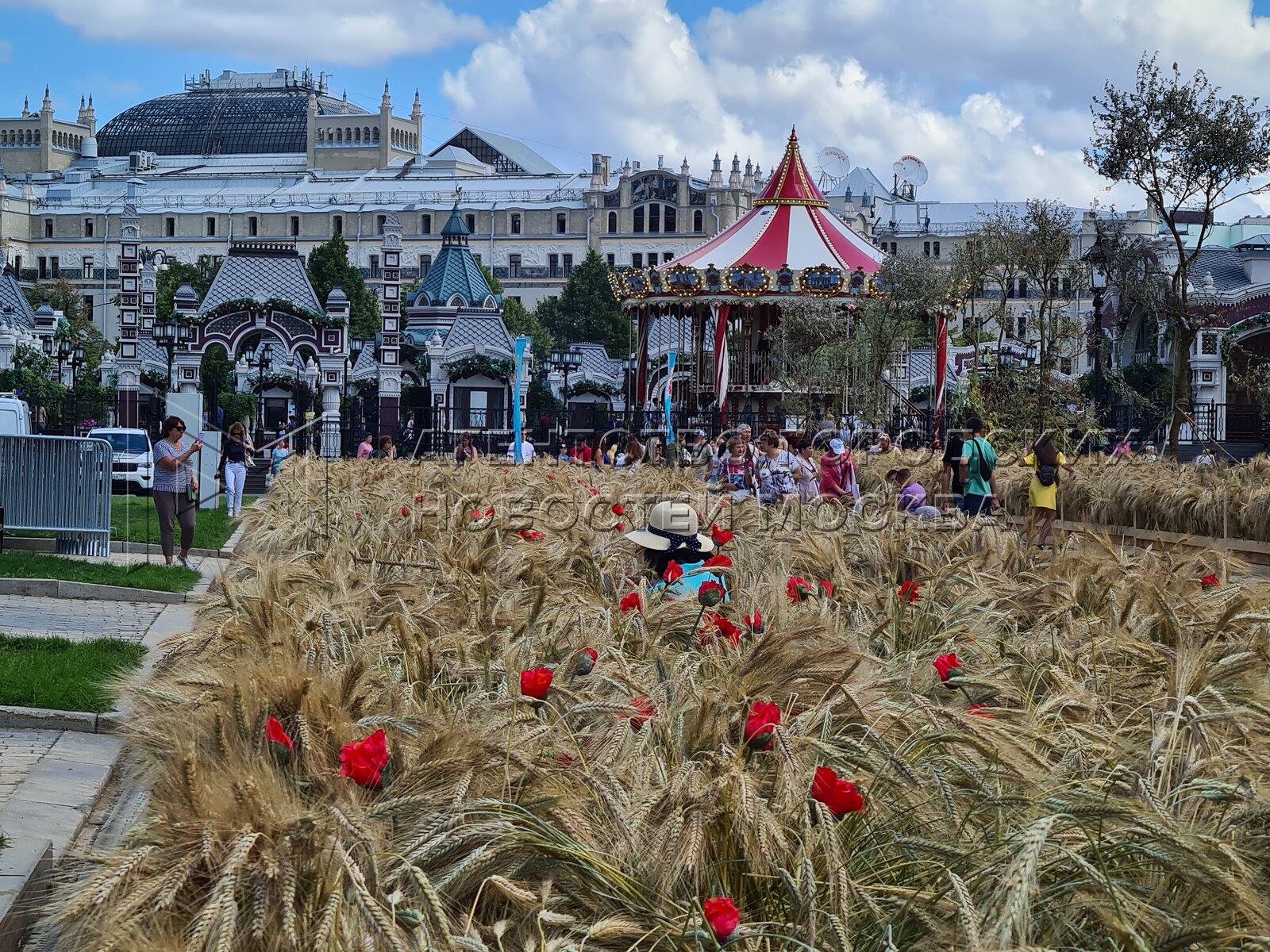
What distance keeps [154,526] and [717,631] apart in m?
16.2

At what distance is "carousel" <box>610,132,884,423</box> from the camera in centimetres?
3488

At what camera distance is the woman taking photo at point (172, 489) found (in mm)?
15727

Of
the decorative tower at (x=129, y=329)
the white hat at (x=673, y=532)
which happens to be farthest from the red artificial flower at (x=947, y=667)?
the decorative tower at (x=129, y=329)

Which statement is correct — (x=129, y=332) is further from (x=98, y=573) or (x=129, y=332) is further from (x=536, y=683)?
(x=536, y=683)

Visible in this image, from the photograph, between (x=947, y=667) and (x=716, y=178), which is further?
(x=716, y=178)

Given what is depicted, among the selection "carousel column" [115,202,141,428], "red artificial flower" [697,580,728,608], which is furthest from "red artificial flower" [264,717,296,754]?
"carousel column" [115,202,141,428]

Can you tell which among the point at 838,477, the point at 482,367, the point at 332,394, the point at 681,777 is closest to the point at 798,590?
the point at 681,777

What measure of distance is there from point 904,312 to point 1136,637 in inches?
1225

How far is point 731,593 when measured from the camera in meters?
7.32

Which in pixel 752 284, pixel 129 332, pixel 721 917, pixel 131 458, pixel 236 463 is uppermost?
pixel 752 284

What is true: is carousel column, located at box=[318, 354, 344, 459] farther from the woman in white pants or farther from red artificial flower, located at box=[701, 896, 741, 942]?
red artificial flower, located at box=[701, 896, 741, 942]

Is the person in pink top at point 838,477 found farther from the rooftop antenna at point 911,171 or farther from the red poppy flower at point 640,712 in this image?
the rooftop antenna at point 911,171

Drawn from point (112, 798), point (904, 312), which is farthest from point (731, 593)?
point (904, 312)

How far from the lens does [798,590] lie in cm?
690
